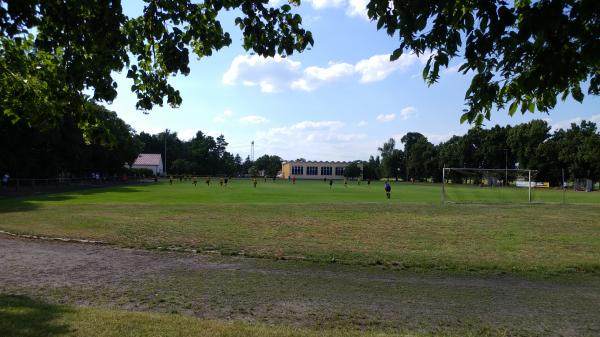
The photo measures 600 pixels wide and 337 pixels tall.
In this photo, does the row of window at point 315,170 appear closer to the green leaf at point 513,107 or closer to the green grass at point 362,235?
the green grass at point 362,235

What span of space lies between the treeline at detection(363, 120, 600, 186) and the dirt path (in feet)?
219

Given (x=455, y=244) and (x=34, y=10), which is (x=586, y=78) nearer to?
(x=34, y=10)

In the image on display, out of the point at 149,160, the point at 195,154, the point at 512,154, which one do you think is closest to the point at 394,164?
the point at 512,154

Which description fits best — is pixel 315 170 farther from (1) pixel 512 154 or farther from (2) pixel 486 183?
(2) pixel 486 183

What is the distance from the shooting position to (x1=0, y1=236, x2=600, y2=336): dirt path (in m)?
7.05

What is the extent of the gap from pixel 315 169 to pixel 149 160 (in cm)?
5365

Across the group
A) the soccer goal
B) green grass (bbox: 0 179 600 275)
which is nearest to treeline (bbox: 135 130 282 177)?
the soccer goal

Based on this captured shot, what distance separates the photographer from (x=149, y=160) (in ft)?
464

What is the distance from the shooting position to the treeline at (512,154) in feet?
299

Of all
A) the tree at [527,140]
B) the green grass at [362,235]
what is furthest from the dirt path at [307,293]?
the tree at [527,140]

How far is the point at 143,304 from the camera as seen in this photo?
7.61 metres

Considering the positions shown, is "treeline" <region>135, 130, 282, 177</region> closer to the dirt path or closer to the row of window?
the row of window

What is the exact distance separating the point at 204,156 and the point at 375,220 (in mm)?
130180

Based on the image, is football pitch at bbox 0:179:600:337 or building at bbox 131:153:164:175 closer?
football pitch at bbox 0:179:600:337
